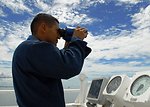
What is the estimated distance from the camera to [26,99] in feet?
3.85

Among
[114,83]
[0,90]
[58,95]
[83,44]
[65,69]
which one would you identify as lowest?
[0,90]

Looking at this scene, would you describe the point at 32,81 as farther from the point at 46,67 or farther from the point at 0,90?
the point at 0,90

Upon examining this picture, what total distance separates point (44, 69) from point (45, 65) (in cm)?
2

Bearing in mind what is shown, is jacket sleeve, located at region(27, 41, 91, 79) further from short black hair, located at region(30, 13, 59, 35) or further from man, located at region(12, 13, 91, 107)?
short black hair, located at region(30, 13, 59, 35)

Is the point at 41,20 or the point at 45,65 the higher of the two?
the point at 41,20

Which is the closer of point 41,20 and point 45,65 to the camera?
point 45,65

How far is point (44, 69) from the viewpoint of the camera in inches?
44.7

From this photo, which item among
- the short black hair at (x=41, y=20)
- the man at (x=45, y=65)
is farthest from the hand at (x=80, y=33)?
the short black hair at (x=41, y=20)

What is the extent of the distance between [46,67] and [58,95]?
14 centimetres

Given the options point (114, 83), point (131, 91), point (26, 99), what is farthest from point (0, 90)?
point (26, 99)

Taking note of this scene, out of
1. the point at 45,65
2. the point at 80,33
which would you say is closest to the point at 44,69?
the point at 45,65

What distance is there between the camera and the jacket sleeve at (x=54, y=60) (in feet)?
3.71

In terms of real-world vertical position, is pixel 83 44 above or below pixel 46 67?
above

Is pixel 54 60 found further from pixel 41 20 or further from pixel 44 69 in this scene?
pixel 41 20
